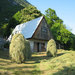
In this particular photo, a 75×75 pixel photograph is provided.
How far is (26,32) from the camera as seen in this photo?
85.7 ft

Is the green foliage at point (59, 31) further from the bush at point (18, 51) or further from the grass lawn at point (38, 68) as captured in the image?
the bush at point (18, 51)

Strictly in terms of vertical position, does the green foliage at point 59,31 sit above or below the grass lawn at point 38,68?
above

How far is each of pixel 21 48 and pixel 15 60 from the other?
4.29ft

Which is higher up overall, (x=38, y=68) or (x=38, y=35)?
(x=38, y=35)

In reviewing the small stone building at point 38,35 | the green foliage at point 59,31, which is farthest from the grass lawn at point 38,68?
the green foliage at point 59,31

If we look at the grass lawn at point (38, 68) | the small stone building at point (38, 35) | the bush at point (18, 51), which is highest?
the small stone building at point (38, 35)

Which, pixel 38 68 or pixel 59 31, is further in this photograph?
pixel 59 31

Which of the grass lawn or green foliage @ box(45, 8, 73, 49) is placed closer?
the grass lawn

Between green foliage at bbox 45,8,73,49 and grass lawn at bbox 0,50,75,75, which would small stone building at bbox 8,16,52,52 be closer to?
green foliage at bbox 45,8,73,49

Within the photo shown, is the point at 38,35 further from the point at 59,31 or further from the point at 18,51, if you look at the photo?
the point at 18,51

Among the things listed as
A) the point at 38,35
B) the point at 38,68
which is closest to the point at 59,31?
the point at 38,35

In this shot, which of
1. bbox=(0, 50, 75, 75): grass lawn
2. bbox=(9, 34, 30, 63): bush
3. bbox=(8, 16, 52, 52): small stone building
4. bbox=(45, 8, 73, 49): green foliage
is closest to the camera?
bbox=(0, 50, 75, 75): grass lawn

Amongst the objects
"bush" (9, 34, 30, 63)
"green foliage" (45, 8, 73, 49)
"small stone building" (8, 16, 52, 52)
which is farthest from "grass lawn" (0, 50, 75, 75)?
"green foliage" (45, 8, 73, 49)

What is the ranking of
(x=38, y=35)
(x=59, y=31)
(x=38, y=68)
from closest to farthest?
(x=38, y=68)
(x=38, y=35)
(x=59, y=31)
